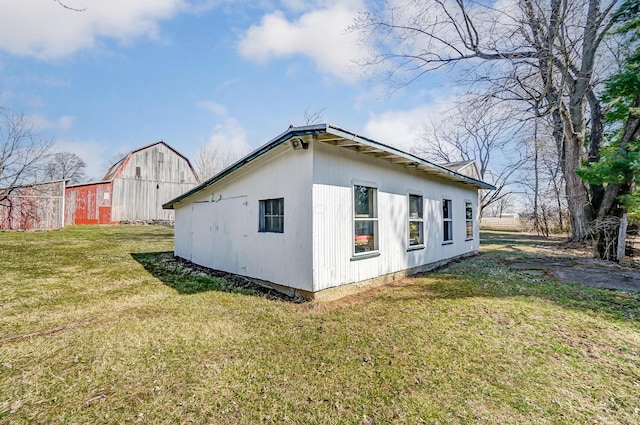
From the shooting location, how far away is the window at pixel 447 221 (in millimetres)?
8930

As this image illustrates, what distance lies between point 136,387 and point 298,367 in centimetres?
148

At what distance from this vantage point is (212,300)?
5.23 m

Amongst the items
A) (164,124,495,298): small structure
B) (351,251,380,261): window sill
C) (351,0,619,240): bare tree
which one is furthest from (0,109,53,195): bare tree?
(351,251,380,261): window sill

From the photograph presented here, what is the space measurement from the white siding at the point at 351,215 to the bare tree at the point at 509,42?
5.17 meters

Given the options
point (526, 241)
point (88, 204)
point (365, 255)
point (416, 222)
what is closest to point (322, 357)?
point (365, 255)

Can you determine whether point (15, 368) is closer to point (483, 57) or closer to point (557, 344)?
point (557, 344)

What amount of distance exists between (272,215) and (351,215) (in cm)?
160

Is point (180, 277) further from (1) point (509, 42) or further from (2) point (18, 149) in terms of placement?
(2) point (18, 149)

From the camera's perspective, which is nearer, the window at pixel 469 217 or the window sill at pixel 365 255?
the window sill at pixel 365 255

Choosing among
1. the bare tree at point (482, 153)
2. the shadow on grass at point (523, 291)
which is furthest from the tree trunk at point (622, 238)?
the bare tree at point (482, 153)

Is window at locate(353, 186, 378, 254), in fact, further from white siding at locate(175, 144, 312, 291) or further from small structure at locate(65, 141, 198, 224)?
small structure at locate(65, 141, 198, 224)

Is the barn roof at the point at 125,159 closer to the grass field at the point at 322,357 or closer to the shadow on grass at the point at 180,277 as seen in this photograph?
the shadow on grass at the point at 180,277

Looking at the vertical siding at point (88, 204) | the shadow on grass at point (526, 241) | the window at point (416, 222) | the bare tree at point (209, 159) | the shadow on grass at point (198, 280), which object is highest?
the bare tree at point (209, 159)

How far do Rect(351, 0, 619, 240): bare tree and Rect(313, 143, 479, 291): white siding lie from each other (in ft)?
17.0
